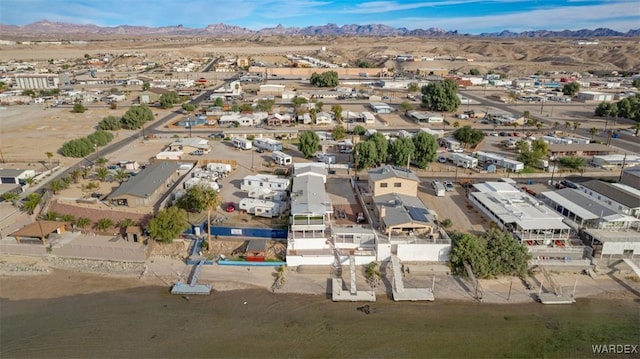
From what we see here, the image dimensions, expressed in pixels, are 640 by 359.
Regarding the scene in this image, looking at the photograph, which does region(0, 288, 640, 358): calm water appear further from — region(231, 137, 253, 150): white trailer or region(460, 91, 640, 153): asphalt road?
region(460, 91, 640, 153): asphalt road

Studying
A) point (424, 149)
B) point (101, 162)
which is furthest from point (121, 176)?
point (424, 149)

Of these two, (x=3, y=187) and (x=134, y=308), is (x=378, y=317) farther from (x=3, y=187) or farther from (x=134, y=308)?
(x=3, y=187)

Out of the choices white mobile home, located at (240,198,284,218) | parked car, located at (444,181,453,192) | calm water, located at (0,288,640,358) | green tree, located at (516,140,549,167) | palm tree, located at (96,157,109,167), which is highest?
green tree, located at (516,140,549,167)

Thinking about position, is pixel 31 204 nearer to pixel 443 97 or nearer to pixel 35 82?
pixel 443 97

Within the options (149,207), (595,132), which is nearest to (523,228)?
(149,207)

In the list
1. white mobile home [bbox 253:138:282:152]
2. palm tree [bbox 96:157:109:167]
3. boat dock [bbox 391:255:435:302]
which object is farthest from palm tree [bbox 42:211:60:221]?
boat dock [bbox 391:255:435:302]

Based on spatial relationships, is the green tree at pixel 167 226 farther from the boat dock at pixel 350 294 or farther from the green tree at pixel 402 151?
the green tree at pixel 402 151
